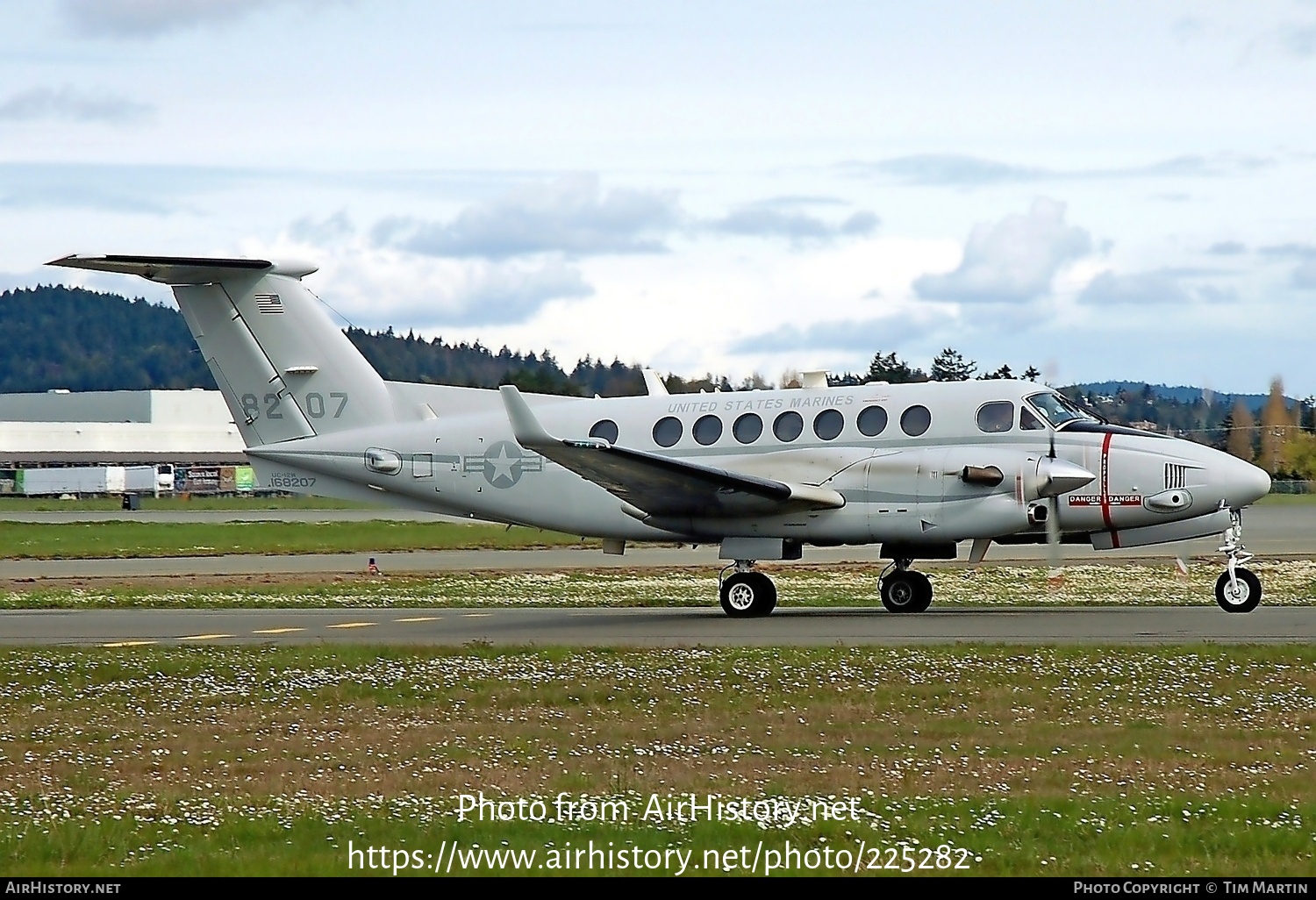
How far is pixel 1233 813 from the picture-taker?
8977 mm

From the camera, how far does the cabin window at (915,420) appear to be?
905 inches

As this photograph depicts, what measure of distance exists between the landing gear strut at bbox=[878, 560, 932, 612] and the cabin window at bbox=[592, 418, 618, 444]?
489 cm

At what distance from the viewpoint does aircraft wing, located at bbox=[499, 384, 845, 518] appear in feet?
70.5

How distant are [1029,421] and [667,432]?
18.5 feet

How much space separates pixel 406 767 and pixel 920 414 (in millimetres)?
13493

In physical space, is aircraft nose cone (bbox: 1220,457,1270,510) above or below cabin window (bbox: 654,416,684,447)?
below

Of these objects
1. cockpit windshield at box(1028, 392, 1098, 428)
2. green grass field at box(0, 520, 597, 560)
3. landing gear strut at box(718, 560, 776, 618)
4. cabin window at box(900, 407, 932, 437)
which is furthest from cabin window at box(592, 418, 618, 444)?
green grass field at box(0, 520, 597, 560)

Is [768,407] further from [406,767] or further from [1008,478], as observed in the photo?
[406,767]

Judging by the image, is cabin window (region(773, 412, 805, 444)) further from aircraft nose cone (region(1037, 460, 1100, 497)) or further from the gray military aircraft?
aircraft nose cone (region(1037, 460, 1100, 497))

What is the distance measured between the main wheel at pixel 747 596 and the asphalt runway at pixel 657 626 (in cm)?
31

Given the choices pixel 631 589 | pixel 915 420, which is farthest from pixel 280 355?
pixel 915 420

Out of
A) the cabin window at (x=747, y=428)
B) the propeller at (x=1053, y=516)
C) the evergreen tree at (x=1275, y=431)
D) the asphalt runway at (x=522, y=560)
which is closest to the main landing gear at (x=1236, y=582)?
the propeller at (x=1053, y=516)
